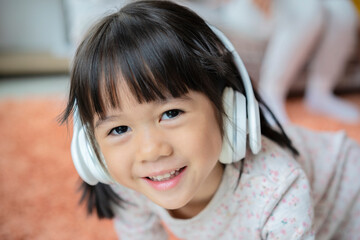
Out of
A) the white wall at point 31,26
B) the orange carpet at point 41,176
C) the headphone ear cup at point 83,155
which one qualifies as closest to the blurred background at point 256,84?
the orange carpet at point 41,176

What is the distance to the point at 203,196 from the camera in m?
0.72

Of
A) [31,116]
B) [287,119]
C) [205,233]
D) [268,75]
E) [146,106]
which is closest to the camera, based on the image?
[146,106]

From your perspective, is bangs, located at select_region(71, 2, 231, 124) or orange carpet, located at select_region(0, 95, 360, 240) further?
orange carpet, located at select_region(0, 95, 360, 240)

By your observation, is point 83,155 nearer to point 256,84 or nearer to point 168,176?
point 168,176

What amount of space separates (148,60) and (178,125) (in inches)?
3.9

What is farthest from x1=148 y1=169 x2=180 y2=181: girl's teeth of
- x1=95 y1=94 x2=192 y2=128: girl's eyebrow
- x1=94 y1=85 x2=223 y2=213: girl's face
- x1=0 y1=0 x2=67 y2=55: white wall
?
x1=0 y1=0 x2=67 y2=55: white wall

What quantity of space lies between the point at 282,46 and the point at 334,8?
259 millimetres

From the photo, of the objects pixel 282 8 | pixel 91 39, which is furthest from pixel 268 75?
pixel 91 39

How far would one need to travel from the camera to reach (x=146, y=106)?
535 millimetres

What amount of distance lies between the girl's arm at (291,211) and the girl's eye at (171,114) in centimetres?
22

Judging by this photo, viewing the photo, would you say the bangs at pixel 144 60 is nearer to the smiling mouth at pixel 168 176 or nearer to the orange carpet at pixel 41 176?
the smiling mouth at pixel 168 176

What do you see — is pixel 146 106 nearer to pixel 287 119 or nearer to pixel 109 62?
pixel 109 62

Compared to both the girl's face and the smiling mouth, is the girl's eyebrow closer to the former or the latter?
the girl's face

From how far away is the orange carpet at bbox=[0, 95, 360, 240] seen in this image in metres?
0.94
